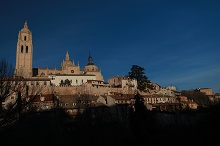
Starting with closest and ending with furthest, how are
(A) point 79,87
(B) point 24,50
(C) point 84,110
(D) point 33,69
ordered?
(C) point 84,110 < (A) point 79,87 < (B) point 24,50 < (D) point 33,69

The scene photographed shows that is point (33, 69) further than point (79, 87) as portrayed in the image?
Yes

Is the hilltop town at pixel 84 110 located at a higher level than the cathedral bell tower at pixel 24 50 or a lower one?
lower

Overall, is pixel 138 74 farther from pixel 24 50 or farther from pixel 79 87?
pixel 24 50

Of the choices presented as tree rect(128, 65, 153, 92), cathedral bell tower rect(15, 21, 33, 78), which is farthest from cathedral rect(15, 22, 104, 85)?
tree rect(128, 65, 153, 92)

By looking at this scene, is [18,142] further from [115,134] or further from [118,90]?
[118,90]

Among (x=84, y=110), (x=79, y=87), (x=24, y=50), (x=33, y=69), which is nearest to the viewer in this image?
(x=84, y=110)

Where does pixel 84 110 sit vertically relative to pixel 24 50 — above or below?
below

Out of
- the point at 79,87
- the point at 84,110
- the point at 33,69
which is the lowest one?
the point at 84,110

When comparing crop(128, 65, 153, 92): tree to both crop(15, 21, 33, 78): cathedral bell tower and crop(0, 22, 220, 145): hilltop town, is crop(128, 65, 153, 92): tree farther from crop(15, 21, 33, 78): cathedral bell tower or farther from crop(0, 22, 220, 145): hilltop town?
crop(15, 21, 33, 78): cathedral bell tower

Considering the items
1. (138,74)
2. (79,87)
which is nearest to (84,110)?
(79,87)

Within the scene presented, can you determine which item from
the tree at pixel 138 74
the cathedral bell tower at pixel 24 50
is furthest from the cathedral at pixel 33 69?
the tree at pixel 138 74

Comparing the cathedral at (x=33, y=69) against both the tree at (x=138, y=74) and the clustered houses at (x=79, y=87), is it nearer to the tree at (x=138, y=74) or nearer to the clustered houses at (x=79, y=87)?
the clustered houses at (x=79, y=87)

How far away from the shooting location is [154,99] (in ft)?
220

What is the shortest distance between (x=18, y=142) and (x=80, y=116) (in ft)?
24.4
